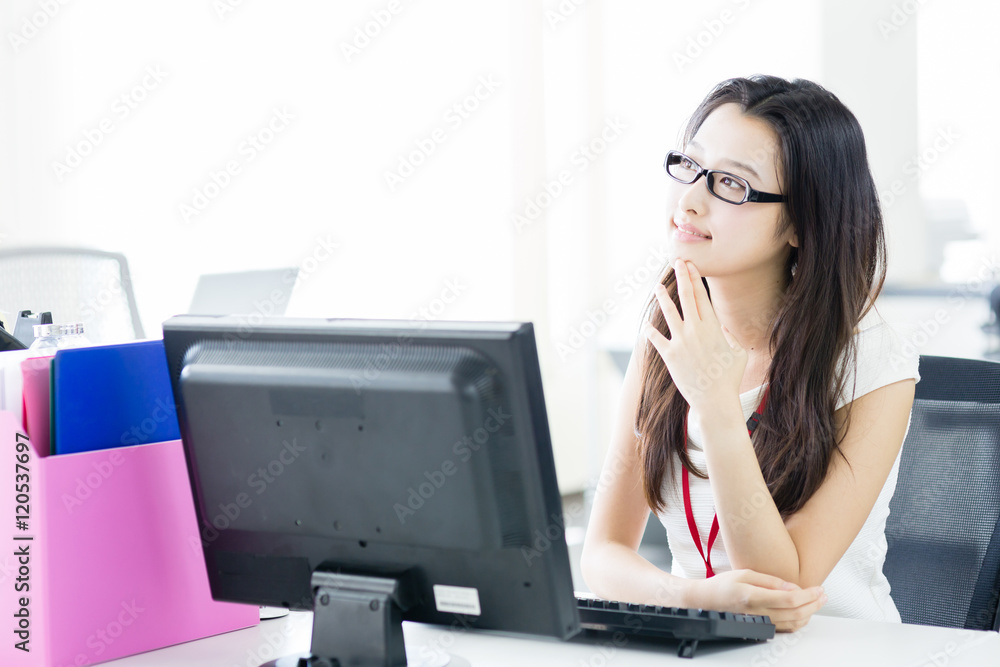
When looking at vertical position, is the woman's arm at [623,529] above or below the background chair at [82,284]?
below

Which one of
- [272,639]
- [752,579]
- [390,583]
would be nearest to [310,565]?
[390,583]

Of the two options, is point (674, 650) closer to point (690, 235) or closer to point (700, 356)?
point (700, 356)

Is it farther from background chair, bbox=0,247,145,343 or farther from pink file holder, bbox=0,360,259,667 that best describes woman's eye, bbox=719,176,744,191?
background chair, bbox=0,247,145,343

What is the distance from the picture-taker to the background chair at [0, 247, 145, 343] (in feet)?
6.80

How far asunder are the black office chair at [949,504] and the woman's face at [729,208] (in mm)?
381

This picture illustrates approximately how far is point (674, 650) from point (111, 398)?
0.72 m

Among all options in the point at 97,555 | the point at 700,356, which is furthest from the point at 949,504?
the point at 97,555

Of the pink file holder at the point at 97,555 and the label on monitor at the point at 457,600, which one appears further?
the pink file holder at the point at 97,555

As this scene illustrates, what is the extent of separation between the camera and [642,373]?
1637 mm

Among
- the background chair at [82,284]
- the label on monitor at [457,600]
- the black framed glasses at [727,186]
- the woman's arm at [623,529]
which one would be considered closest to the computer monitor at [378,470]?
the label on monitor at [457,600]

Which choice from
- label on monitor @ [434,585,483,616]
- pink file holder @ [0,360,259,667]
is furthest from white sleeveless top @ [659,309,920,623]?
pink file holder @ [0,360,259,667]

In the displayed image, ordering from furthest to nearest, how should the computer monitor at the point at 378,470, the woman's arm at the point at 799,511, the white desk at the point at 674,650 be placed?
1. the woman's arm at the point at 799,511
2. the white desk at the point at 674,650
3. the computer monitor at the point at 378,470

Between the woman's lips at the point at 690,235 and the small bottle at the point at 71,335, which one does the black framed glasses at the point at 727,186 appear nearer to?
the woman's lips at the point at 690,235

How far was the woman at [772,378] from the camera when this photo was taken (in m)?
1.33
